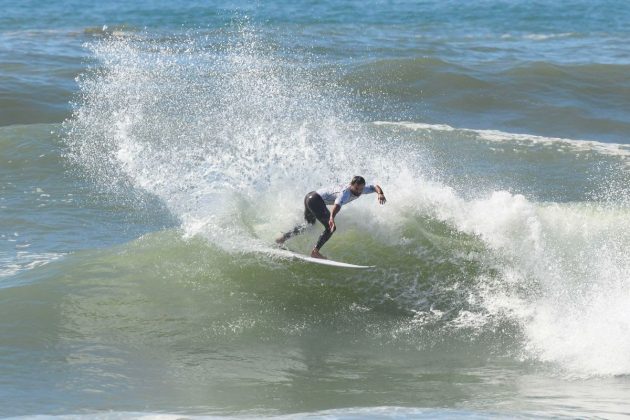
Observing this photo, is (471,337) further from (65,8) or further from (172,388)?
(65,8)

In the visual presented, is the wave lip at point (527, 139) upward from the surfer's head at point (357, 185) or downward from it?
downward

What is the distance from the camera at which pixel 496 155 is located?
18891 millimetres

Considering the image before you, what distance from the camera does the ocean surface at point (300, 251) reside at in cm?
895

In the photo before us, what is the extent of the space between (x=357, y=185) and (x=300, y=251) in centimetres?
136

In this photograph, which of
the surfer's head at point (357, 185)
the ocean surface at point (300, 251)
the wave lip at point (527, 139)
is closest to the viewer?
the ocean surface at point (300, 251)

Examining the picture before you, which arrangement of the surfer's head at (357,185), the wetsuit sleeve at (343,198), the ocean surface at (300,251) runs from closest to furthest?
1. the ocean surface at (300,251)
2. the surfer's head at (357,185)
3. the wetsuit sleeve at (343,198)

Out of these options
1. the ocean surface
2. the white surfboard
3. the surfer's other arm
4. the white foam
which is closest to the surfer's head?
the surfer's other arm

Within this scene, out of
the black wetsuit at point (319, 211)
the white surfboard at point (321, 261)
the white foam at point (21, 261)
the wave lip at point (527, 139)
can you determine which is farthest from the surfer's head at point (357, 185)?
the wave lip at point (527, 139)

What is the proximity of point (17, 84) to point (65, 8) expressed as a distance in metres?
19.4

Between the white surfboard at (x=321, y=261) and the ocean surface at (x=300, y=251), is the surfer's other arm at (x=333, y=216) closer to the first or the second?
the white surfboard at (x=321, y=261)

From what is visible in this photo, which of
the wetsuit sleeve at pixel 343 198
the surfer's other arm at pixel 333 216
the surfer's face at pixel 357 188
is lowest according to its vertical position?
the surfer's other arm at pixel 333 216

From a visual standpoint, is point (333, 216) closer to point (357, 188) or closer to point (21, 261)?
point (357, 188)

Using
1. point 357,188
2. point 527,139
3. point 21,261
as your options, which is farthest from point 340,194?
point 527,139

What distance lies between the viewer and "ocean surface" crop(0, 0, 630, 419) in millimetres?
8953
